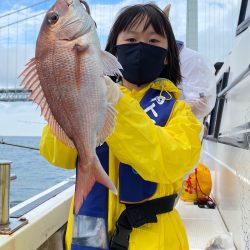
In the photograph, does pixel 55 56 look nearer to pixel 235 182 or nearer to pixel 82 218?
pixel 82 218

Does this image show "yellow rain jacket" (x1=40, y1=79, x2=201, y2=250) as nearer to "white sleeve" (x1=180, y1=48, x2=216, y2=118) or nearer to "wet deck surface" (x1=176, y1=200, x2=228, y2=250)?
"white sleeve" (x1=180, y1=48, x2=216, y2=118)

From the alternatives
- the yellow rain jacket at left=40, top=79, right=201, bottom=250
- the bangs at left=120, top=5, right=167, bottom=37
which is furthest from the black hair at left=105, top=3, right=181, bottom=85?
the yellow rain jacket at left=40, top=79, right=201, bottom=250

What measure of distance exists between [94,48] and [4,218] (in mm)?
1304

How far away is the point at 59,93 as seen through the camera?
44.6 inches

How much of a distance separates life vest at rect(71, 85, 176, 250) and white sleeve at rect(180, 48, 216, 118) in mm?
1515

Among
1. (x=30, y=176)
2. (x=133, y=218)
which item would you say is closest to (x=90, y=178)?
(x=133, y=218)

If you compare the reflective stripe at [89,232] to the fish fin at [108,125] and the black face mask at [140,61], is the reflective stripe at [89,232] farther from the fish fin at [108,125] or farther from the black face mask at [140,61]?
the black face mask at [140,61]

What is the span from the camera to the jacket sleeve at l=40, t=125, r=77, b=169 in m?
1.49

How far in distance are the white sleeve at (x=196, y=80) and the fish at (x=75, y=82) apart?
6.25 feet

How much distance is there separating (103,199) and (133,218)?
0.45ft

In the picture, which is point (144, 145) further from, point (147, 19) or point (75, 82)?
point (147, 19)

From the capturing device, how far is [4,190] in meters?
2.04

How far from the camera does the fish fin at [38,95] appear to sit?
1.14 metres

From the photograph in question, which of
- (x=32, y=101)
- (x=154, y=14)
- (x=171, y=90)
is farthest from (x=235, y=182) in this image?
(x=32, y=101)
